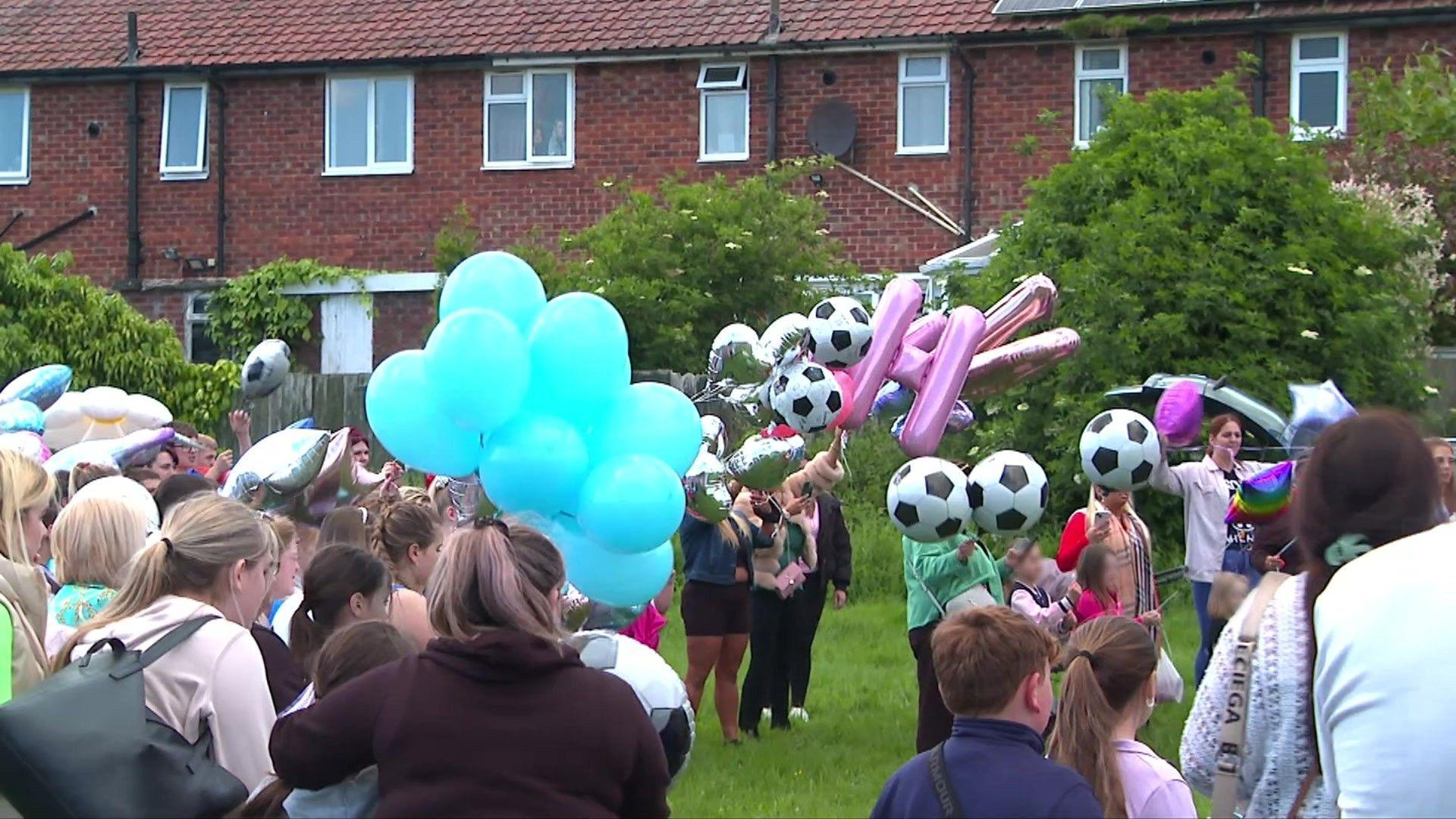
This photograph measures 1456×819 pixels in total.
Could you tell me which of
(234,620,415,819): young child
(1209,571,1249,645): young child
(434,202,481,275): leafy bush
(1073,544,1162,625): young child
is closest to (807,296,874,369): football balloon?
(1073,544,1162,625): young child

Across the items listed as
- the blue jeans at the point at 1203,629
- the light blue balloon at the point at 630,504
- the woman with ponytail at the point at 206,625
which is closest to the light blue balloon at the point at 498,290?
the light blue balloon at the point at 630,504

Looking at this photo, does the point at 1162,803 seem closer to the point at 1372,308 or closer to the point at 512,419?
the point at 512,419

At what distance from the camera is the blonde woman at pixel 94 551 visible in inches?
207

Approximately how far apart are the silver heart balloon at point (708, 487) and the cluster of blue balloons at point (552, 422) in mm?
1136

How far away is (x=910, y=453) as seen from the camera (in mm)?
7906

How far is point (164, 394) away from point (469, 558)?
15135mm

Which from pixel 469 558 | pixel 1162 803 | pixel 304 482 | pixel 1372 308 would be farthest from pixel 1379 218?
pixel 469 558

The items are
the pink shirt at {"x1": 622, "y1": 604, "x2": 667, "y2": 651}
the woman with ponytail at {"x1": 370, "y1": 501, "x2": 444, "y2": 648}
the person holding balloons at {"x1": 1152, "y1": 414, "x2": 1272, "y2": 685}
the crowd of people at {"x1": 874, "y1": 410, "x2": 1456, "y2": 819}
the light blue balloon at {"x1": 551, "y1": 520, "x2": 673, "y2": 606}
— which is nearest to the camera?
the crowd of people at {"x1": 874, "y1": 410, "x2": 1456, "y2": 819}

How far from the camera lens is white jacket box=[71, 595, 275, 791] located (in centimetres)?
425

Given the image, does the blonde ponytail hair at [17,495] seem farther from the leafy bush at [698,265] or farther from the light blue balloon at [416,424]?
the leafy bush at [698,265]

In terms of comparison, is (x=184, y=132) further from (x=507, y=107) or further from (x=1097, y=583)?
(x=1097, y=583)

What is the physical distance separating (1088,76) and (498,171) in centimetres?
677

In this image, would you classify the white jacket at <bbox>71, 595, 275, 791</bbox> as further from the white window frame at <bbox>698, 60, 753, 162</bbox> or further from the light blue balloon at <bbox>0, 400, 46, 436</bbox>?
the white window frame at <bbox>698, 60, 753, 162</bbox>

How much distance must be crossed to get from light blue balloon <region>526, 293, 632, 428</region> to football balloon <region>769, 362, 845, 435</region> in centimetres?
178
